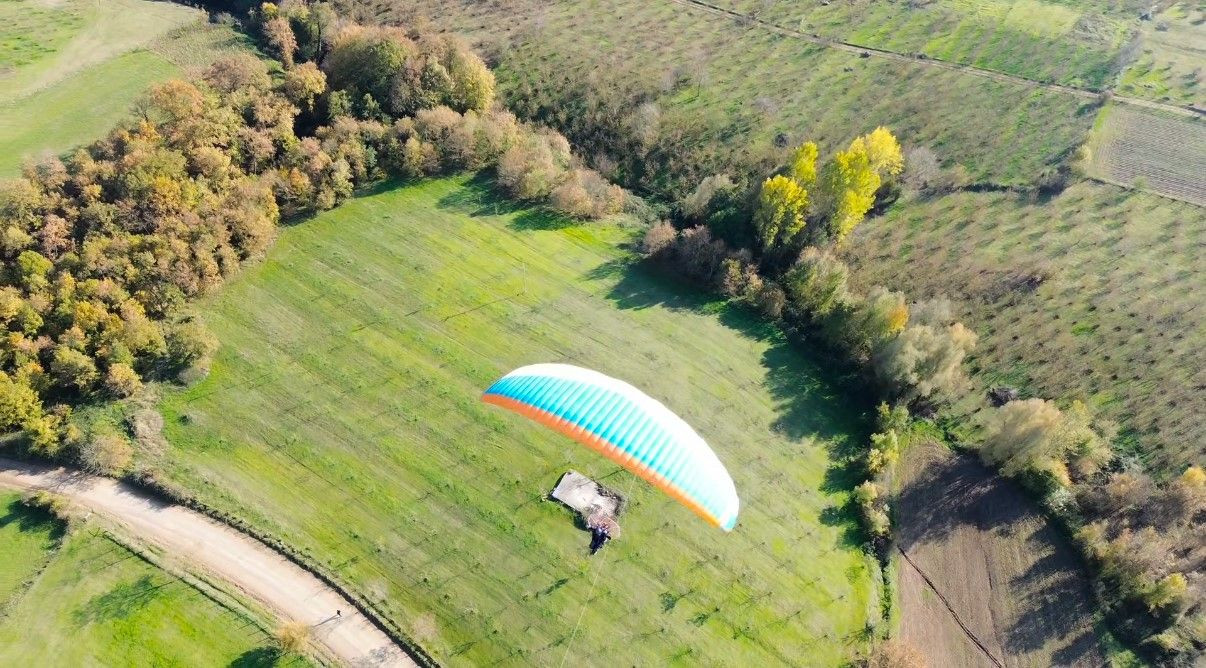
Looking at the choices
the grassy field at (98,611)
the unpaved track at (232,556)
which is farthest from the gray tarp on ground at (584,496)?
the grassy field at (98,611)

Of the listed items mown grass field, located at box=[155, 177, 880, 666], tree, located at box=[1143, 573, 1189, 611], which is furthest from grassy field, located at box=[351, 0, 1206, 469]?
mown grass field, located at box=[155, 177, 880, 666]

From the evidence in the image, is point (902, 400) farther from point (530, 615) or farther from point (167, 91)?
point (167, 91)

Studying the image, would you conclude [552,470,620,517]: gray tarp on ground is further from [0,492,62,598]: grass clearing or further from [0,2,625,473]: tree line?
[0,492,62,598]: grass clearing

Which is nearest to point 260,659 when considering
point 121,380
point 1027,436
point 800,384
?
point 121,380

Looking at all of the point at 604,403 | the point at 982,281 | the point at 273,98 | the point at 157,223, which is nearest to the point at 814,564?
the point at 604,403

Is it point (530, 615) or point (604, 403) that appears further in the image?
point (530, 615)

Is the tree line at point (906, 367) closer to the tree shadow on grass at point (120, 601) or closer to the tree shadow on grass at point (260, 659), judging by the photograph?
the tree shadow on grass at point (260, 659)

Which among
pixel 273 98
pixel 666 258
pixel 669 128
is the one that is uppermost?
pixel 273 98
